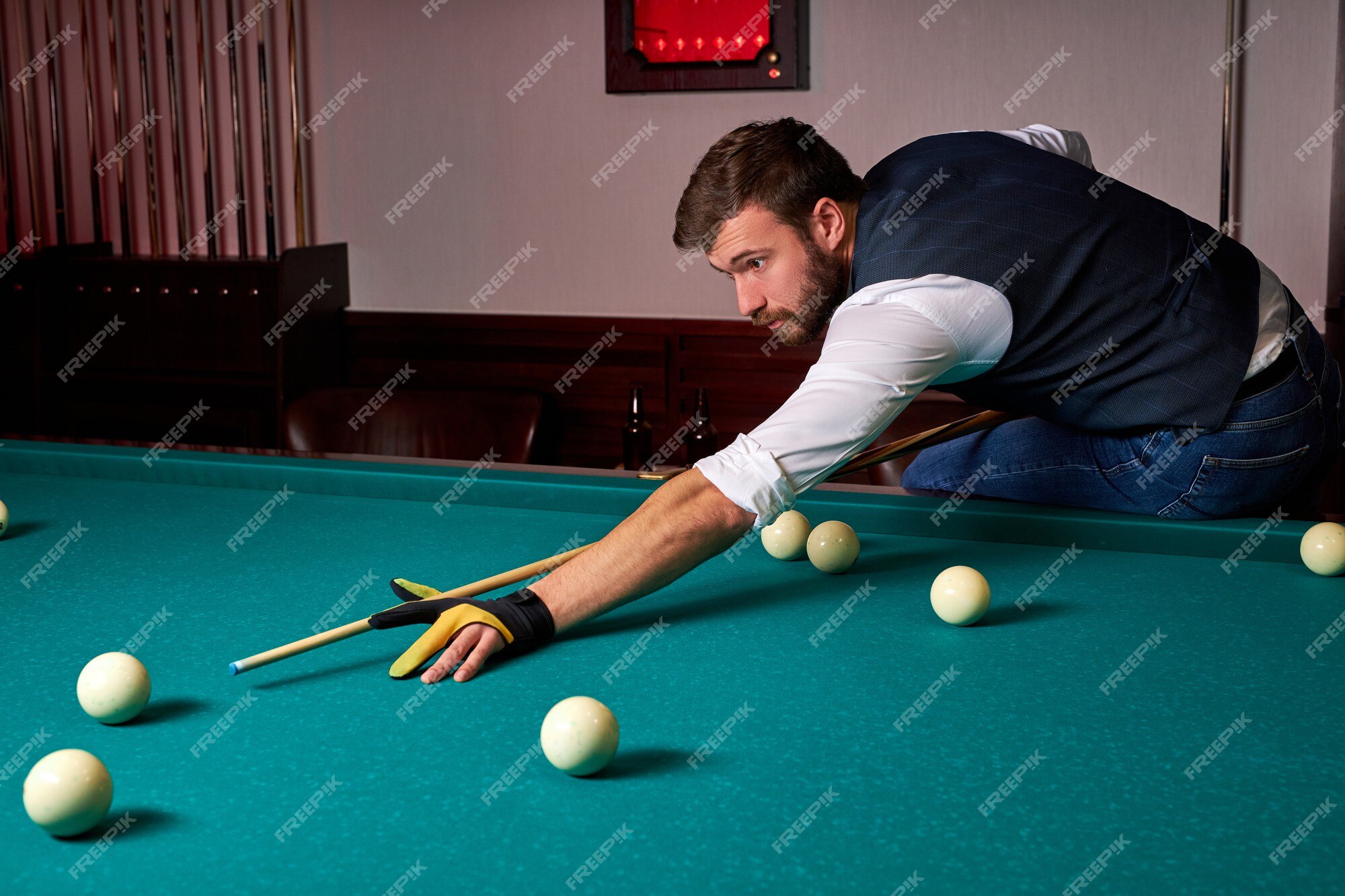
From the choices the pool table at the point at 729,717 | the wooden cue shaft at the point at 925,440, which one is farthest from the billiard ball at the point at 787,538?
the wooden cue shaft at the point at 925,440

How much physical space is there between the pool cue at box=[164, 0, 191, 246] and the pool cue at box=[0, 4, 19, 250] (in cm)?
60

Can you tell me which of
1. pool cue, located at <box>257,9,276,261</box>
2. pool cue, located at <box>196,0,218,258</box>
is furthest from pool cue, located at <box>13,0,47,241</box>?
pool cue, located at <box>257,9,276,261</box>

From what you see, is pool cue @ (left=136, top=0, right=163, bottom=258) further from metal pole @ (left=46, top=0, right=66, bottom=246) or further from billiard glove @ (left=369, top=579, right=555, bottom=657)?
billiard glove @ (left=369, top=579, right=555, bottom=657)

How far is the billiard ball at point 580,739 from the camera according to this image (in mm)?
1011

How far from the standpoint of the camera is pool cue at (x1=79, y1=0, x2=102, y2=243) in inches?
166

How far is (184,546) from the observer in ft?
5.96

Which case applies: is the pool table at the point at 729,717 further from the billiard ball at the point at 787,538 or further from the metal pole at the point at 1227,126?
the metal pole at the point at 1227,126

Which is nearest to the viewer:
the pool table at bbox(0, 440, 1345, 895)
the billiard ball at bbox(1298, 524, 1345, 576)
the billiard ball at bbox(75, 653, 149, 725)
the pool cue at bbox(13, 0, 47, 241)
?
the pool table at bbox(0, 440, 1345, 895)

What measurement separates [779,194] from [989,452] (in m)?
0.70

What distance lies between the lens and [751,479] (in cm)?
149

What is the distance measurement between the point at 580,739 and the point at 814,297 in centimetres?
100

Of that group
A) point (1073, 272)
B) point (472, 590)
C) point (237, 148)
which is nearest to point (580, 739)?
point (472, 590)

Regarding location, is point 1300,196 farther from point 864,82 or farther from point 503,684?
point 503,684

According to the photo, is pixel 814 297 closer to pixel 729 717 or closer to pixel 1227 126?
pixel 729 717
